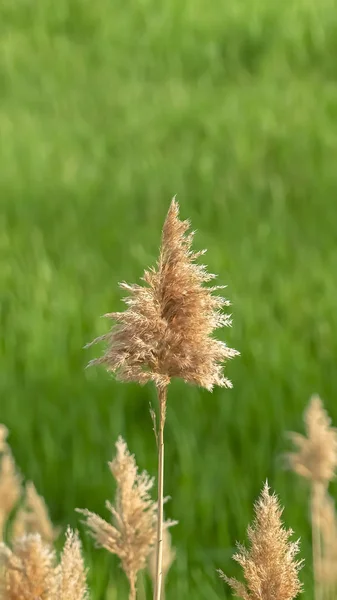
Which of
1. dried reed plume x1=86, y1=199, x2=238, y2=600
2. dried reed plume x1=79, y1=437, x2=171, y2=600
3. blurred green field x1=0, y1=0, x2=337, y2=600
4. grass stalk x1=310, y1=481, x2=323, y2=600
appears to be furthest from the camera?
blurred green field x1=0, y1=0, x2=337, y2=600

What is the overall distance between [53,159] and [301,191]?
1639 mm

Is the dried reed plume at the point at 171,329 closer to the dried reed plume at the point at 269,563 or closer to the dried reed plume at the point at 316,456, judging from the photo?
the dried reed plume at the point at 269,563

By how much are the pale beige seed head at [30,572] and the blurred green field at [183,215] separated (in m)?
1.90

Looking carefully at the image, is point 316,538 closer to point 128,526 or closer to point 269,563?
point 128,526

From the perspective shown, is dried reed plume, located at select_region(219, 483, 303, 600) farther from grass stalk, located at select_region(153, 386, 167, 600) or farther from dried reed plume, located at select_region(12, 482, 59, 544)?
dried reed plume, located at select_region(12, 482, 59, 544)

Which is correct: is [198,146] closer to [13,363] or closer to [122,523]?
[13,363]

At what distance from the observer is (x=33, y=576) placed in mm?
1030

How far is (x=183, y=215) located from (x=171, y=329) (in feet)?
15.9

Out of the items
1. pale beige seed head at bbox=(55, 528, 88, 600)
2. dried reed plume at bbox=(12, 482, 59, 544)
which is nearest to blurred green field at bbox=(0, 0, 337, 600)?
dried reed plume at bbox=(12, 482, 59, 544)

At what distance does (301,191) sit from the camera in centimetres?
654

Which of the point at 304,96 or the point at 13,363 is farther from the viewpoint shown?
the point at 304,96

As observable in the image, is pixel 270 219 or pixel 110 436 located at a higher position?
pixel 270 219

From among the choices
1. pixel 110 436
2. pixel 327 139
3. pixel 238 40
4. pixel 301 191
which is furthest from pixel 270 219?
pixel 238 40

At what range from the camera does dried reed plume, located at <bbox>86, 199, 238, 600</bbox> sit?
1.15 m
